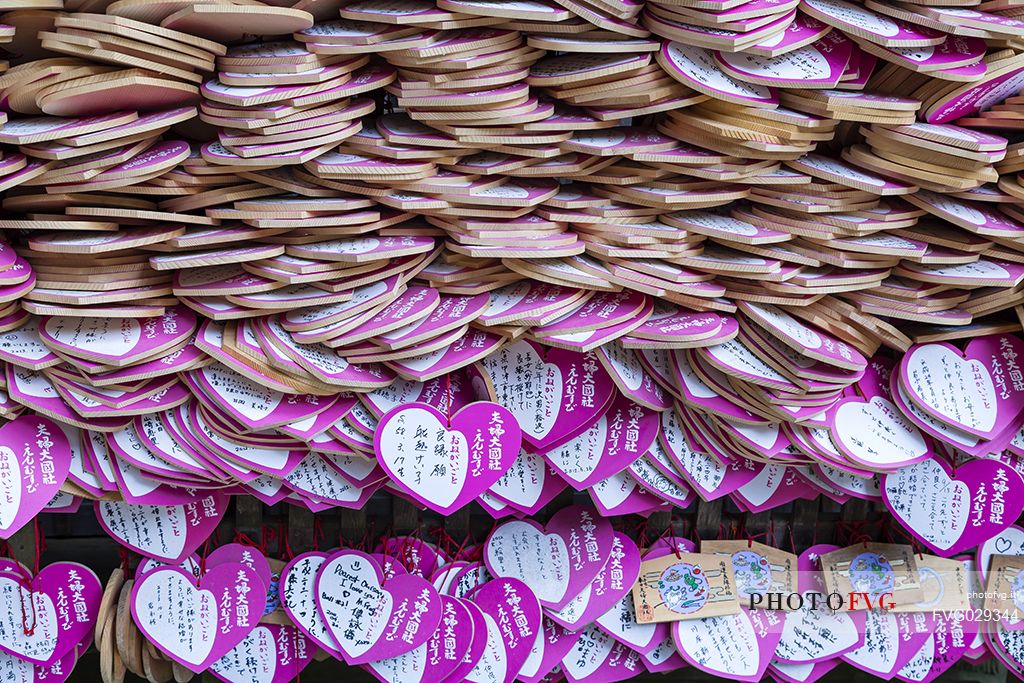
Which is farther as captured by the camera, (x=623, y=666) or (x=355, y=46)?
(x=623, y=666)

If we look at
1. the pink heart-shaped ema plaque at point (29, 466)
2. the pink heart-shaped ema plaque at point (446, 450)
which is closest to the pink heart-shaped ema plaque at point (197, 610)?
the pink heart-shaped ema plaque at point (29, 466)

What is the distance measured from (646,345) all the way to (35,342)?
677mm

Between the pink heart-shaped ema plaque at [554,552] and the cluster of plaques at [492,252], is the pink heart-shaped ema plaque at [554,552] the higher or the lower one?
the lower one

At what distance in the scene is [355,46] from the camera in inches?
36.4

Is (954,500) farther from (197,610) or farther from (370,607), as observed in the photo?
(197,610)

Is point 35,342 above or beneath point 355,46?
beneath

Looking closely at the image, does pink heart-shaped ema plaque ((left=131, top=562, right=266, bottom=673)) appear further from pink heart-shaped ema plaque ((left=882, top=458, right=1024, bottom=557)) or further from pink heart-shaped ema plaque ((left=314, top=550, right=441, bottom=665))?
pink heart-shaped ema plaque ((left=882, top=458, right=1024, bottom=557))

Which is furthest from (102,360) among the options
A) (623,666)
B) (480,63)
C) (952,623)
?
(952,623)

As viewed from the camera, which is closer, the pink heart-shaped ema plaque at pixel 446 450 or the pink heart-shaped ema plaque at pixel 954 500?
the pink heart-shaped ema plaque at pixel 446 450

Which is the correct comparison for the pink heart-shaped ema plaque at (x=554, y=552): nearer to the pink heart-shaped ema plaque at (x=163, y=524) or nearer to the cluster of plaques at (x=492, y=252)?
the cluster of plaques at (x=492, y=252)

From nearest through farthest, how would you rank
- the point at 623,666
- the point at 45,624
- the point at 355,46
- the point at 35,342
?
the point at 355,46, the point at 35,342, the point at 45,624, the point at 623,666

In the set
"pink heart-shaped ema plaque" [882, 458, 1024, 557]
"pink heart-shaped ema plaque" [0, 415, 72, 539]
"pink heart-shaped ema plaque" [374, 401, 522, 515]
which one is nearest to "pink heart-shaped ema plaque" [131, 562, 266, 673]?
"pink heart-shaped ema plaque" [0, 415, 72, 539]

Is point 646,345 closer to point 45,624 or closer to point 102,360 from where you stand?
point 102,360

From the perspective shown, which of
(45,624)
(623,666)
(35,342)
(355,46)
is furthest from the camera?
(623,666)
